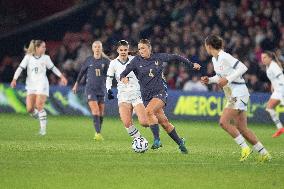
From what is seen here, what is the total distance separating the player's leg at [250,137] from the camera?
50.2ft

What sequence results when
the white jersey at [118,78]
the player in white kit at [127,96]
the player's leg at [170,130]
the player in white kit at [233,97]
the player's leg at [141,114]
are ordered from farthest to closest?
the white jersey at [118,78]
the player in white kit at [127,96]
the player's leg at [141,114]
the player's leg at [170,130]
the player in white kit at [233,97]

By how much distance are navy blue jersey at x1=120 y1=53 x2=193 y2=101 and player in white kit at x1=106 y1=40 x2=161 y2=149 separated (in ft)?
2.10

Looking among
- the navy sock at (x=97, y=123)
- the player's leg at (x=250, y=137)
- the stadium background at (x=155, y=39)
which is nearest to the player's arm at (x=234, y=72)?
the player's leg at (x=250, y=137)

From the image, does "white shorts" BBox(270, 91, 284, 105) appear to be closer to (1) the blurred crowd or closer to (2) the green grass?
(2) the green grass

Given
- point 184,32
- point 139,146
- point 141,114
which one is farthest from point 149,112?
point 184,32

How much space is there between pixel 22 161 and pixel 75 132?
317 inches

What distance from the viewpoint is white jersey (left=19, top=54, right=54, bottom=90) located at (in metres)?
22.3

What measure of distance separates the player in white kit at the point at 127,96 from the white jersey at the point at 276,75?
4429 millimetres

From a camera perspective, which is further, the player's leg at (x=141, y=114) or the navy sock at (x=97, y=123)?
the navy sock at (x=97, y=123)

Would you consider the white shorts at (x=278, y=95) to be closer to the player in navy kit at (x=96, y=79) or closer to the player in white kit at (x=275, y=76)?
the player in white kit at (x=275, y=76)

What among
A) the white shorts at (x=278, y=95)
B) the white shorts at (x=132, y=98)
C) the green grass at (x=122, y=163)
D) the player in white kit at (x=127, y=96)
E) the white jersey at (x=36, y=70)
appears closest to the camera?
the green grass at (x=122, y=163)

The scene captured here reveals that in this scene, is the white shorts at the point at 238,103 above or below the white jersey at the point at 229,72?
below

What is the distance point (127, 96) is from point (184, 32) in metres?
13.2

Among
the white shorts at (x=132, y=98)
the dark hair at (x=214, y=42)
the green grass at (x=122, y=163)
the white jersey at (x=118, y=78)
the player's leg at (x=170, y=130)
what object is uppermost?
the dark hair at (x=214, y=42)
